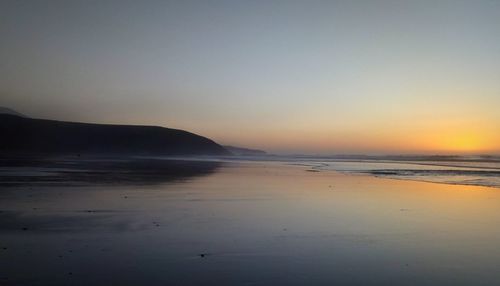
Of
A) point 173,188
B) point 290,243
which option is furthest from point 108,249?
point 173,188

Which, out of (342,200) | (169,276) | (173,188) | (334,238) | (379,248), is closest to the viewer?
(169,276)

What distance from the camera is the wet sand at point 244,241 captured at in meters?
6.56

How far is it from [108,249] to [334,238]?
15.8 feet

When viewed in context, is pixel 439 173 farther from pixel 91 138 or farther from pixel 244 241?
pixel 91 138

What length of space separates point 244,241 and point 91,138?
144179mm

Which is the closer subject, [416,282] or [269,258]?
[416,282]

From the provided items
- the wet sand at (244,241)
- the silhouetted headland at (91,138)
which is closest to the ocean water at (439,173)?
the wet sand at (244,241)

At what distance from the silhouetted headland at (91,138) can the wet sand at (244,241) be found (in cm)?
10745

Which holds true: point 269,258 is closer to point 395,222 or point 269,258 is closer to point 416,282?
point 416,282

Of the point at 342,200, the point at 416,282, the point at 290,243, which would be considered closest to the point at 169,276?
the point at 290,243

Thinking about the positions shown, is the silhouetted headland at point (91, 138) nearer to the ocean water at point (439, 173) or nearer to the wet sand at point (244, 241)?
the ocean water at point (439, 173)

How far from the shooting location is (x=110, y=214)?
1210 cm

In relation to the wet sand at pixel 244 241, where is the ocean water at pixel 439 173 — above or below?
above

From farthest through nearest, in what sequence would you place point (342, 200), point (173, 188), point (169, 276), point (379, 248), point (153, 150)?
point (153, 150) → point (173, 188) → point (342, 200) → point (379, 248) → point (169, 276)
